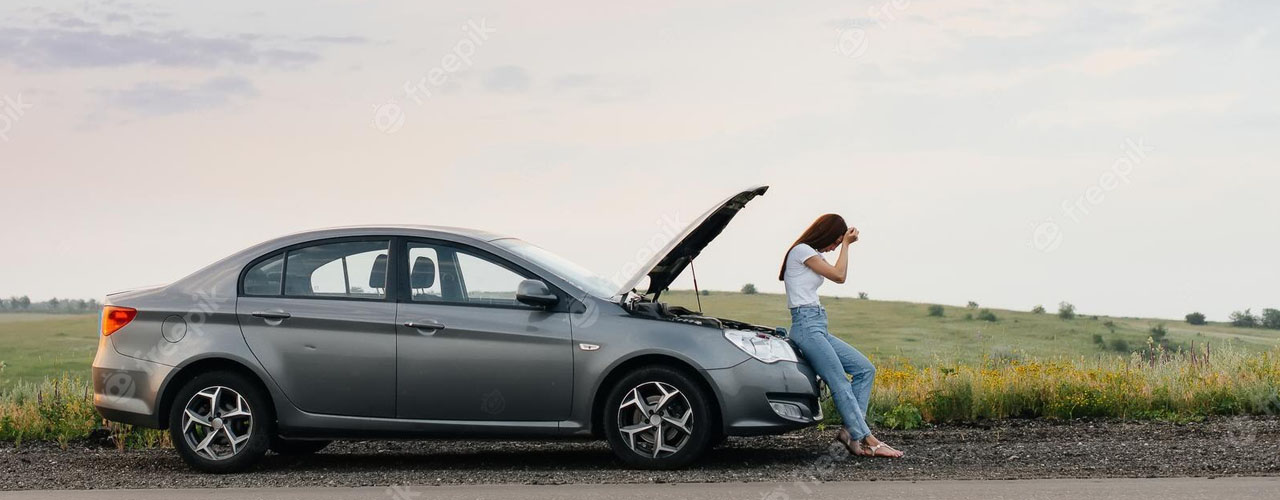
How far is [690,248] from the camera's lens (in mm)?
10008

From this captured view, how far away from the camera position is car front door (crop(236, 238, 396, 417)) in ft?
30.8

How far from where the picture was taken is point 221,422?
9.60 meters

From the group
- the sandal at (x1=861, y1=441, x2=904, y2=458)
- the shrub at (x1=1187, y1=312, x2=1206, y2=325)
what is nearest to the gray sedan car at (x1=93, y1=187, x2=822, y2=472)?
the sandal at (x1=861, y1=441, x2=904, y2=458)

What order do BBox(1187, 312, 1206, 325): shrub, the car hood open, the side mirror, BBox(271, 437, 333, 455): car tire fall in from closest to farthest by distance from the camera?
the side mirror < the car hood open < BBox(271, 437, 333, 455): car tire < BBox(1187, 312, 1206, 325): shrub

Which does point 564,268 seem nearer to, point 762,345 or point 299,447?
point 762,345

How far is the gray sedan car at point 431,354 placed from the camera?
356 inches

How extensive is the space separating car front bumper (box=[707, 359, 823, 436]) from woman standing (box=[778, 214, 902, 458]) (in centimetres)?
57

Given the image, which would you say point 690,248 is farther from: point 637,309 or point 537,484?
point 537,484

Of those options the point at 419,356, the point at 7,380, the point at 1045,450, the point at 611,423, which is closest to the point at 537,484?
the point at 611,423

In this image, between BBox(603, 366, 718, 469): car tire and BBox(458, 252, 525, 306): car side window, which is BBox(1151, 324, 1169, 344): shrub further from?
BBox(458, 252, 525, 306): car side window

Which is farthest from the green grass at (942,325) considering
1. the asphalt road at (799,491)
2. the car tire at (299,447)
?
the asphalt road at (799,491)

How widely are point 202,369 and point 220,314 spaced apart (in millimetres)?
446

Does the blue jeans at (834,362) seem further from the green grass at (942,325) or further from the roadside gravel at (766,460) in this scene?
the green grass at (942,325)

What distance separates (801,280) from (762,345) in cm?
80
